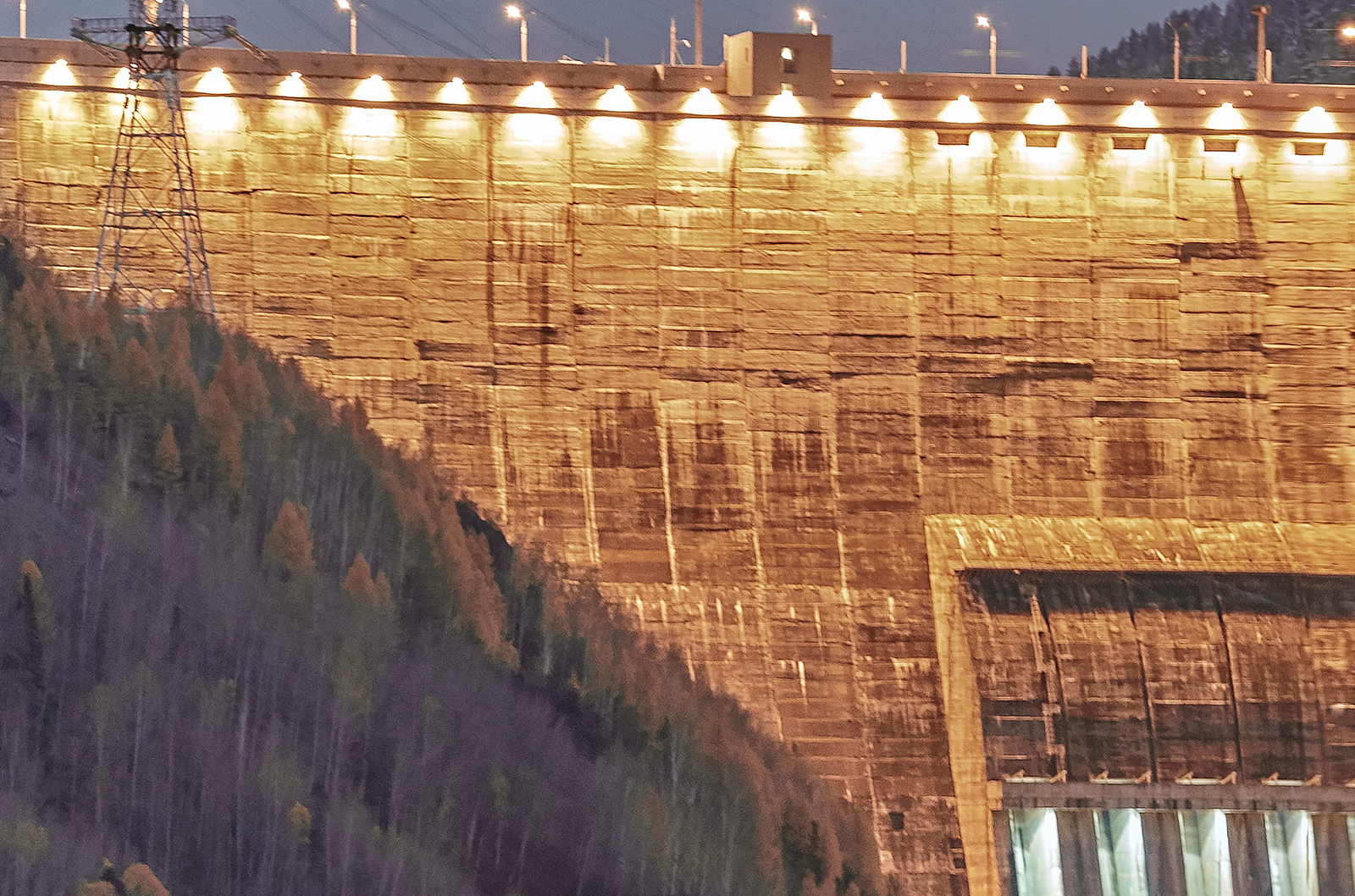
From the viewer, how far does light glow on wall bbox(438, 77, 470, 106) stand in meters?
31.7

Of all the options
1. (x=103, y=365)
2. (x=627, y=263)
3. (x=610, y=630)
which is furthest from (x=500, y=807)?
(x=627, y=263)

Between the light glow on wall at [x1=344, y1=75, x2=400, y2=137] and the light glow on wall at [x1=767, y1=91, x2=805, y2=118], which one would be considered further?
the light glow on wall at [x1=767, y1=91, x2=805, y2=118]

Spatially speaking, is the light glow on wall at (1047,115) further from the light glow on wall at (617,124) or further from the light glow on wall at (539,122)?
the light glow on wall at (539,122)

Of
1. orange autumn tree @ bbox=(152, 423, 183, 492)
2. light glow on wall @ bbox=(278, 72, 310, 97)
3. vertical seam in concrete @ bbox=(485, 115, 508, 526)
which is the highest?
light glow on wall @ bbox=(278, 72, 310, 97)

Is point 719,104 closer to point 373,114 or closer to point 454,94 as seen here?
point 454,94

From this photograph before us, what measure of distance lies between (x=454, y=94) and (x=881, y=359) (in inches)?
395

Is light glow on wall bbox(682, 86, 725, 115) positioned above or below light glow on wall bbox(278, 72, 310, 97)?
below

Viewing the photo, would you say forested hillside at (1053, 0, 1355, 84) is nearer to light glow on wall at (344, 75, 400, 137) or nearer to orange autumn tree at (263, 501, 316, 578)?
light glow on wall at (344, 75, 400, 137)

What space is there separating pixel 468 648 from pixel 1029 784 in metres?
13.2

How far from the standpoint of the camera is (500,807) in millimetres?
17781

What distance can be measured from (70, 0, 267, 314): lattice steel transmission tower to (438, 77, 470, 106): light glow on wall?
3.55m

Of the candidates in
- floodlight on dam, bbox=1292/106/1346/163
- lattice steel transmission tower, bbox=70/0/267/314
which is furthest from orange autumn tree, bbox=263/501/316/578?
floodlight on dam, bbox=1292/106/1346/163

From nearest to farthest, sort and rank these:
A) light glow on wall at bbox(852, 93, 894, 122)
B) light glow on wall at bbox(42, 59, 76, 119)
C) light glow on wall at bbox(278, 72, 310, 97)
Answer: light glow on wall at bbox(42, 59, 76, 119) < light glow on wall at bbox(278, 72, 310, 97) < light glow on wall at bbox(852, 93, 894, 122)

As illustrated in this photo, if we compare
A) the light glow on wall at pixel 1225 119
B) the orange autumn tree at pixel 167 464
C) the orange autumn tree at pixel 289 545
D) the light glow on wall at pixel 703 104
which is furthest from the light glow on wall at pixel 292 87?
the light glow on wall at pixel 1225 119
